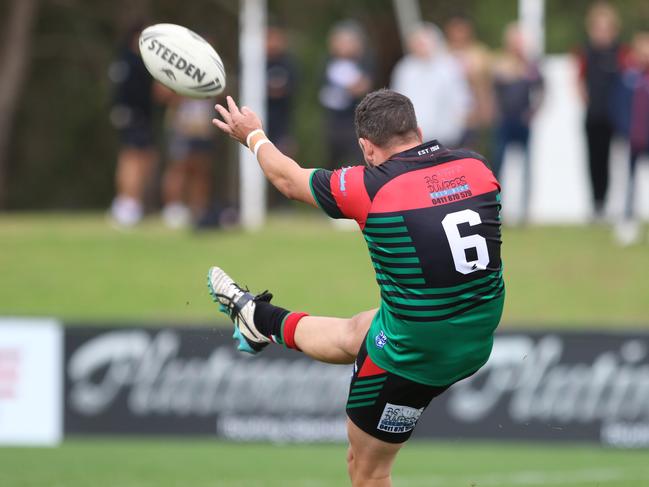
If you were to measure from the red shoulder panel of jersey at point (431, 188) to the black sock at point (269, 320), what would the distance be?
976 millimetres

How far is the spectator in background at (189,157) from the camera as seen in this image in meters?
14.8

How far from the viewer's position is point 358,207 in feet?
19.8

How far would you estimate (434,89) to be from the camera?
14086 millimetres

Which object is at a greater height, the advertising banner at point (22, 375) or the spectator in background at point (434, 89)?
the spectator in background at point (434, 89)

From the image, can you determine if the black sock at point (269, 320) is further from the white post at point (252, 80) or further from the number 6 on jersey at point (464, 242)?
the white post at point (252, 80)

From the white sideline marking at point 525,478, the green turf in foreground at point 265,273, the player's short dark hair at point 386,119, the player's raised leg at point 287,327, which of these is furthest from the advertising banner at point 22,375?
the player's short dark hair at point 386,119

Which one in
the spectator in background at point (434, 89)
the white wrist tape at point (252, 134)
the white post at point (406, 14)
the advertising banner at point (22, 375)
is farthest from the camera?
the white post at point (406, 14)

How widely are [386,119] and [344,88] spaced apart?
8.31 metres

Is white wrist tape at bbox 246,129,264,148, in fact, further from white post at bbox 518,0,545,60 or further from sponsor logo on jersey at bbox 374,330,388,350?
white post at bbox 518,0,545,60

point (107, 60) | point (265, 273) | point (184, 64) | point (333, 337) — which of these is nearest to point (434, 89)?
point (265, 273)

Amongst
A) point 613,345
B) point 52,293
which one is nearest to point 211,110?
point 52,293

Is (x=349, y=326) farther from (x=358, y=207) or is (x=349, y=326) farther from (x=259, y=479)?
(x=259, y=479)

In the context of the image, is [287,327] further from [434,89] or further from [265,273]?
[434,89]

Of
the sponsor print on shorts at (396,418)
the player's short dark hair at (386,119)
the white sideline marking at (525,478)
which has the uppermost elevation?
the player's short dark hair at (386,119)
